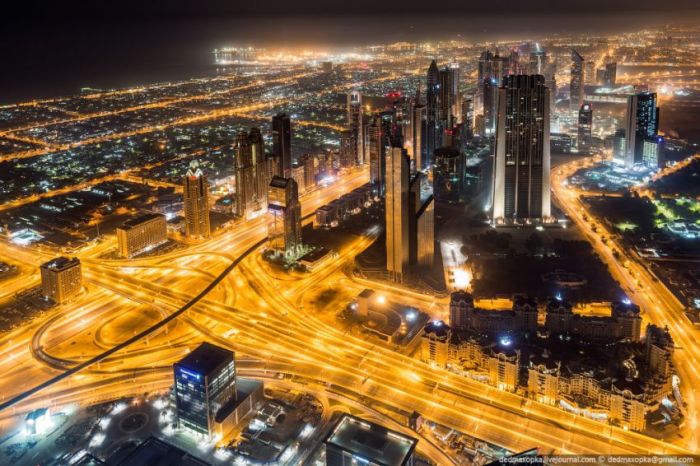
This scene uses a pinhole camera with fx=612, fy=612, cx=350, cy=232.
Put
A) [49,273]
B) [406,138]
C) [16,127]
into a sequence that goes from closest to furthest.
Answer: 1. [49,273]
2. [406,138]
3. [16,127]

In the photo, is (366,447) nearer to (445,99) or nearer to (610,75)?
(445,99)

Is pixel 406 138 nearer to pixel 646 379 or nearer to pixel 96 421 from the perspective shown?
pixel 646 379

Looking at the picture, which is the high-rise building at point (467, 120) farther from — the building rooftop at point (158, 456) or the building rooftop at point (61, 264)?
the building rooftop at point (158, 456)

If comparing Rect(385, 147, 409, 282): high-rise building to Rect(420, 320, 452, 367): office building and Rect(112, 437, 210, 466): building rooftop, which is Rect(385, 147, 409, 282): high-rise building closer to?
Rect(420, 320, 452, 367): office building

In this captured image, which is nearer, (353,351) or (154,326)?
(353,351)

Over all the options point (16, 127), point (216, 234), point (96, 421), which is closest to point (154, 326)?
point (96, 421)

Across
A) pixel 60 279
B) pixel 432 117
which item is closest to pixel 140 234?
pixel 60 279

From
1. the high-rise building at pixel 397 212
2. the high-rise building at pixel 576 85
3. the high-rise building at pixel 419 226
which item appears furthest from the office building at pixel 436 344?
the high-rise building at pixel 576 85
